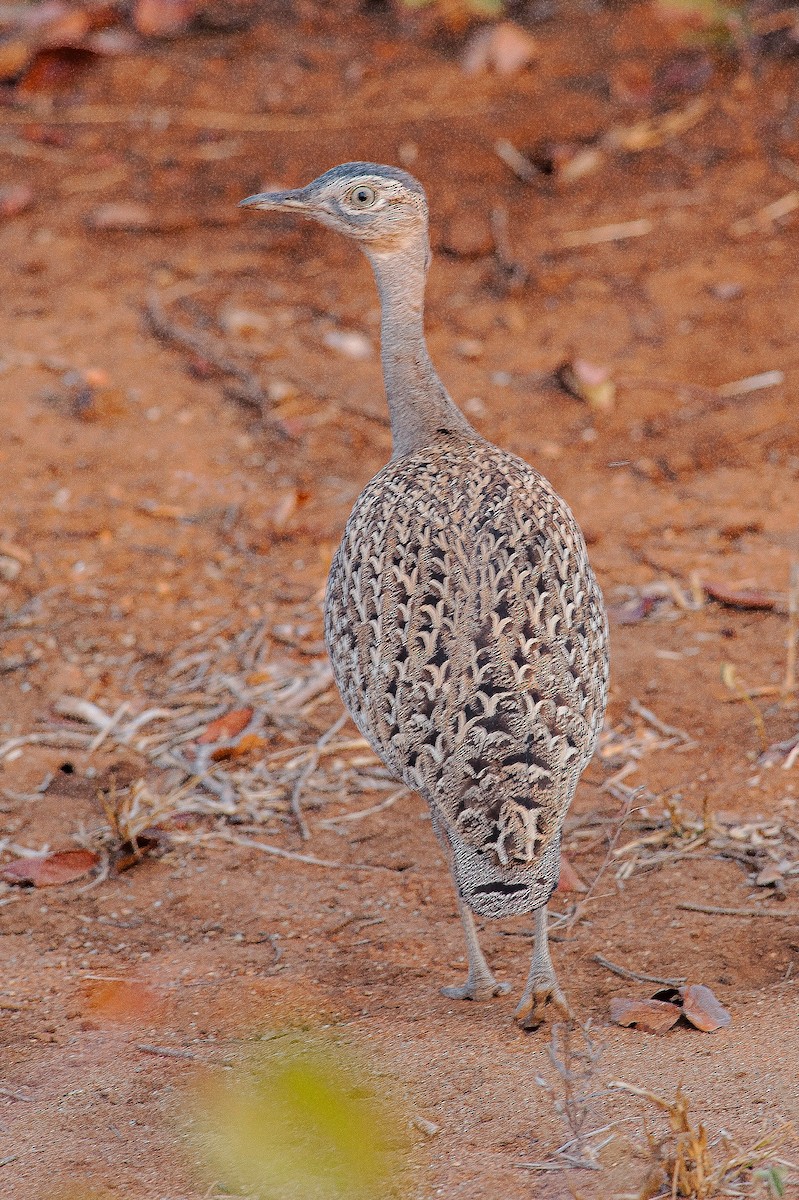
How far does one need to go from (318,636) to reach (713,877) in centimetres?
216

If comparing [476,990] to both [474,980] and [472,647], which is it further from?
[472,647]

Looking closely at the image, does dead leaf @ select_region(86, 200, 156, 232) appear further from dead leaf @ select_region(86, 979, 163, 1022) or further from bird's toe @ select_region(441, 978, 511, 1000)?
Result: bird's toe @ select_region(441, 978, 511, 1000)

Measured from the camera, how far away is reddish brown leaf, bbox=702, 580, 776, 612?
590cm

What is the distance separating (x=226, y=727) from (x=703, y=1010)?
236 centimetres

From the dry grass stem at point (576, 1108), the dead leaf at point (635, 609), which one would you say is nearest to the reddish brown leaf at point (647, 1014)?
the dry grass stem at point (576, 1108)

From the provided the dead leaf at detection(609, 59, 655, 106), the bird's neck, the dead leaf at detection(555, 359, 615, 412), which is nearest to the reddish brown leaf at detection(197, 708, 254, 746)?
the bird's neck

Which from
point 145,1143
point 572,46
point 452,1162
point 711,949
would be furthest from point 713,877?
point 572,46

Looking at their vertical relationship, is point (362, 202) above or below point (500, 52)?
above

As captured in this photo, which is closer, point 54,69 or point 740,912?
point 740,912

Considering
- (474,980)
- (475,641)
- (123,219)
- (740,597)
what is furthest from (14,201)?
(474,980)

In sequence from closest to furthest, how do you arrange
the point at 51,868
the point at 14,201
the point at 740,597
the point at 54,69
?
the point at 51,868
the point at 740,597
the point at 14,201
the point at 54,69

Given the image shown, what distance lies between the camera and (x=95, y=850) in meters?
4.88

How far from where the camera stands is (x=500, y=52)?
10.0 meters

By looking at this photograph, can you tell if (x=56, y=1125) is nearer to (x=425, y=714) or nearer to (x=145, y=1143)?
(x=145, y=1143)
